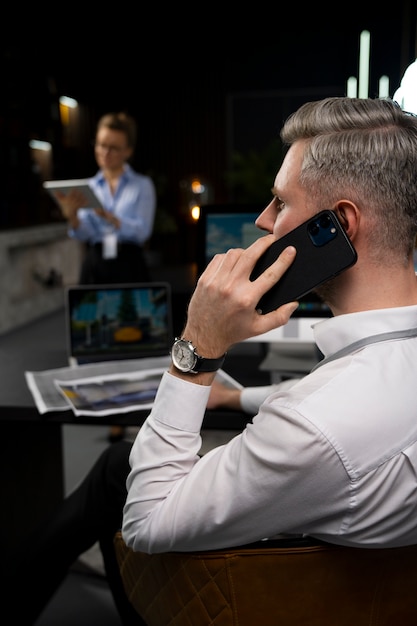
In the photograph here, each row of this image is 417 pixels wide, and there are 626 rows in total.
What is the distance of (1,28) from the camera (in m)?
5.59

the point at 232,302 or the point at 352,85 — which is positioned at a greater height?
the point at 352,85

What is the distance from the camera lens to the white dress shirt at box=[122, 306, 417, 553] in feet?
2.50

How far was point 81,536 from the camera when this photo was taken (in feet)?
4.73

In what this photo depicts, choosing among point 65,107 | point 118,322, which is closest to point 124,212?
point 118,322

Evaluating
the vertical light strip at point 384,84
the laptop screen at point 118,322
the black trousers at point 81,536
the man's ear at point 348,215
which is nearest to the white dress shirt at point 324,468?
the man's ear at point 348,215

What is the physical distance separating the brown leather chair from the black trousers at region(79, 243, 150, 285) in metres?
2.70

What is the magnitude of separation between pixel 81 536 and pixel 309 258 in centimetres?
89

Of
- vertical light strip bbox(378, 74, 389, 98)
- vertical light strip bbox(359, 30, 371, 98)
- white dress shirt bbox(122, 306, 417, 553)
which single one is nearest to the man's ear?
white dress shirt bbox(122, 306, 417, 553)

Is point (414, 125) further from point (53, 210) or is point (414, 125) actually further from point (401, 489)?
point (53, 210)

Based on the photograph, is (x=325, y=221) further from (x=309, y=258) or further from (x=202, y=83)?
(x=202, y=83)

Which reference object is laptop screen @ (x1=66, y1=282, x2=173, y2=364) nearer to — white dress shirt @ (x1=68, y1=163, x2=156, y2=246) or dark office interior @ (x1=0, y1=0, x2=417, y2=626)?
white dress shirt @ (x1=68, y1=163, x2=156, y2=246)

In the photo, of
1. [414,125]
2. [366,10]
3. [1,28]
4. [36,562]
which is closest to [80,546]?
[36,562]

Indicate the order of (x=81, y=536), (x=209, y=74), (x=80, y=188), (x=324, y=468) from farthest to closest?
1. (x=209, y=74)
2. (x=80, y=188)
3. (x=81, y=536)
4. (x=324, y=468)

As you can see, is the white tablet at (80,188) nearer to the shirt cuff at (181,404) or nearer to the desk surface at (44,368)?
the desk surface at (44,368)
